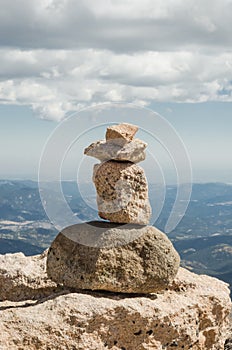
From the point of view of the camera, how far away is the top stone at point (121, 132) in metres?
14.5

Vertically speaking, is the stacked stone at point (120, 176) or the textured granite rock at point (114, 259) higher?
the stacked stone at point (120, 176)

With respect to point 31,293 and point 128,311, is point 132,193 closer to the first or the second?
point 128,311

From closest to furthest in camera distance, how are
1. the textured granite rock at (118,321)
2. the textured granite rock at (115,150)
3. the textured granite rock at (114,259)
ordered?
the textured granite rock at (118,321)
the textured granite rock at (114,259)
the textured granite rock at (115,150)

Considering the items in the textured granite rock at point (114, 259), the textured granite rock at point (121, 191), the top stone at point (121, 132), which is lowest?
the textured granite rock at point (114, 259)

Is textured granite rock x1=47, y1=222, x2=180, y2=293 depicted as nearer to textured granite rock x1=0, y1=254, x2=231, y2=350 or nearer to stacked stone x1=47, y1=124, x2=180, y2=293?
stacked stone x1=47, y1=124, x2=180, y2=293

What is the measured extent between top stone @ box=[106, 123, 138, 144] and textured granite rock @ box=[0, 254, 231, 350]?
4.91 meters

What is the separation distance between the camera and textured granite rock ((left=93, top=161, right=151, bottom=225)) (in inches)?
577

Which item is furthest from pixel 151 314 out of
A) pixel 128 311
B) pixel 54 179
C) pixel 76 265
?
pixel 54 179

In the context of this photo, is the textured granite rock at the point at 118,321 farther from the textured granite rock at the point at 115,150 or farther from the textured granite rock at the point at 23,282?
the textured granite rock at the point at 115,150

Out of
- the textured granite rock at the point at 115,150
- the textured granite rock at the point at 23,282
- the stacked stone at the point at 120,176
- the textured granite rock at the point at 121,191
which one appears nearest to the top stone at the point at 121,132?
the stacked stone at the point at 120,176

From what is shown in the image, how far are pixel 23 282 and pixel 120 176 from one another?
5.67 meters

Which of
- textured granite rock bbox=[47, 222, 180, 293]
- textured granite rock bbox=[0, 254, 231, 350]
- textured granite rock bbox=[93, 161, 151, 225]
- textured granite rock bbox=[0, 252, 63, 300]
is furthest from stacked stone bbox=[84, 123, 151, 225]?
textured granite rock bbox=[0, 252, 63, 300]

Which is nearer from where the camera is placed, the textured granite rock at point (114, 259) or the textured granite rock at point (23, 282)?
the textured granite rock at point (114, 259)

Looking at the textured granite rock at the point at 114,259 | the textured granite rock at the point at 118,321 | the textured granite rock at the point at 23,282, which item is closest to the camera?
the textured granite rock at the point at 118,321
